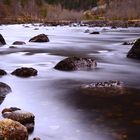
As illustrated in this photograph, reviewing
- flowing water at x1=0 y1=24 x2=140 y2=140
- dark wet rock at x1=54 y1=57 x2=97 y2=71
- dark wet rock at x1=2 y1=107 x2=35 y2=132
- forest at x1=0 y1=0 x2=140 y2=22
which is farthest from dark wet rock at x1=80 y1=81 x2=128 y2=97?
forest at x1=0 y1=0 x2=140 y2=22

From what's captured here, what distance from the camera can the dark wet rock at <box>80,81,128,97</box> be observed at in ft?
35.5

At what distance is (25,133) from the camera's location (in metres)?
6.87

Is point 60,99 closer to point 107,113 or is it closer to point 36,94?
point 36,94

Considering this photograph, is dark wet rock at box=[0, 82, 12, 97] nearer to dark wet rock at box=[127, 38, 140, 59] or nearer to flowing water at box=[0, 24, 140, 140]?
flowing water at box=[0, 24, 140, 140]

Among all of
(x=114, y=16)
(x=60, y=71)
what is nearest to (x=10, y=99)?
(x=60, y=71)

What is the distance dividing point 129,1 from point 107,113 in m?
121

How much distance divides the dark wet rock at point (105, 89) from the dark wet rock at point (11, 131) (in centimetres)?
417

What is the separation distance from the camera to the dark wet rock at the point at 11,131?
658cm

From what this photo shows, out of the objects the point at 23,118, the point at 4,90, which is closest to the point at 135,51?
the point at 4,90

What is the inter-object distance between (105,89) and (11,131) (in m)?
5.19

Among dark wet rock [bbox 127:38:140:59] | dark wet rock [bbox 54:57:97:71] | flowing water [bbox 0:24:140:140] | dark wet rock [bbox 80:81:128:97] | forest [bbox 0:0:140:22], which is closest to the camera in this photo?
flowing water [bbox 0:24:140:140]

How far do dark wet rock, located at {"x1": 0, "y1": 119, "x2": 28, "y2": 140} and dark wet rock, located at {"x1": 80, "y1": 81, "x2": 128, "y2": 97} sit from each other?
417 centimetres

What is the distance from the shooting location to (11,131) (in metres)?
6.65

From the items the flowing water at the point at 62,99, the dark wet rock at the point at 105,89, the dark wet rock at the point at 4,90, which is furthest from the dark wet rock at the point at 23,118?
the dark wet rock at the point at 105,89
